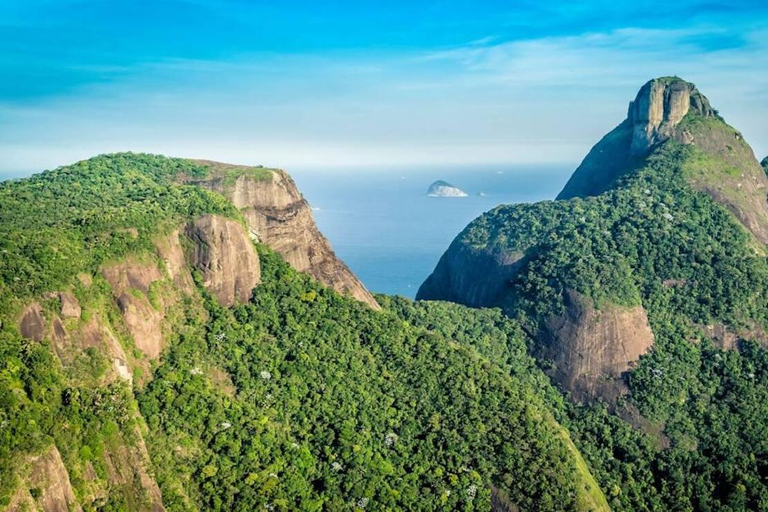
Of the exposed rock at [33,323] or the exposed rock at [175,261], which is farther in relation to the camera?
the exposed rock at [175,261]

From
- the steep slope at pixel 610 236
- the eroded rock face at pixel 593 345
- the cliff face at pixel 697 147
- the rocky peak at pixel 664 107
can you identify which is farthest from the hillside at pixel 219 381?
the rocky peak at pixel 664 107

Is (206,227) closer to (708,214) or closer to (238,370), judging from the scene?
(238,370)

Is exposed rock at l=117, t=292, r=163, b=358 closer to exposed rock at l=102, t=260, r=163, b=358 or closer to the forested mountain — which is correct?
exposed rock at l=102, t=260, r=163, b=358

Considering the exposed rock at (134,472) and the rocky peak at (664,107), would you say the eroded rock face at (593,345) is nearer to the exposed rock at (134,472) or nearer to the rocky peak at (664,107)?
the rocky peak at (664,107)

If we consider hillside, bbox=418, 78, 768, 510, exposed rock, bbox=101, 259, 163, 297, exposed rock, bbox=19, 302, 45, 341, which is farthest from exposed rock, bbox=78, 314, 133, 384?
hillside, bbox=418, 78, 768, 510

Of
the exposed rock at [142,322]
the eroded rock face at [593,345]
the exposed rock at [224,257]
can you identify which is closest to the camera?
the exposed rock at [142,322]
